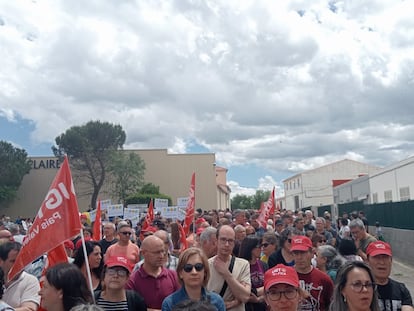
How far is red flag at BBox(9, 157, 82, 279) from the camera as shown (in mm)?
4230

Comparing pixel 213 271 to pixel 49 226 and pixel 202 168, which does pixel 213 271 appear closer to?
pixel 49 226

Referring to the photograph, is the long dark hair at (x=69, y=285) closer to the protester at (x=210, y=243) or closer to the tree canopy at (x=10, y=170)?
the protester at (x=210, y=243)

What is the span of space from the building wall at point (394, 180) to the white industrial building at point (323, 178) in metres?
33.7

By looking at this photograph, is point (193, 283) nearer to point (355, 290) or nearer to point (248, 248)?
point (355, 290)

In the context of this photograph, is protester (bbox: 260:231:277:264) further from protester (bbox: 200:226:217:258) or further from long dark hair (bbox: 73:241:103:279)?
long dark hair (bbox: 73:241:103:279)

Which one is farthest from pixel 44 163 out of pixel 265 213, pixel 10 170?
pixel 265 213

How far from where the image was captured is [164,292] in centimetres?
454

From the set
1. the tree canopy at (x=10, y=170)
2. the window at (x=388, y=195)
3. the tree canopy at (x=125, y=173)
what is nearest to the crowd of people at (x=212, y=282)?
the window at (x=388, y=195)

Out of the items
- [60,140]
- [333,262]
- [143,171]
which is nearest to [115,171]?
[143,171]

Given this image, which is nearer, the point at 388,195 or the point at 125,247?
the point at 125,247

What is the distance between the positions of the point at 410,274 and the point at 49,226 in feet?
44.1

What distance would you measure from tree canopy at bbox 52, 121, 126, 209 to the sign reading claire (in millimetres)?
4009

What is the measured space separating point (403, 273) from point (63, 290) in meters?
14.0

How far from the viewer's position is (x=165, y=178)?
61.1 m
